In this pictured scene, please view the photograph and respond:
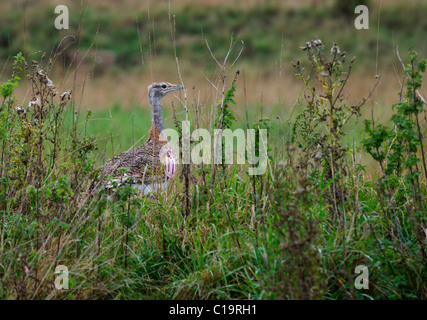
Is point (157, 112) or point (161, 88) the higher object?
point (161, 88)

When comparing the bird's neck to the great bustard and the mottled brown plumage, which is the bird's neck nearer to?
the great bustard

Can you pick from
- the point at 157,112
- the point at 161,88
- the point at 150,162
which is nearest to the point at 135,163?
the point at 150,162

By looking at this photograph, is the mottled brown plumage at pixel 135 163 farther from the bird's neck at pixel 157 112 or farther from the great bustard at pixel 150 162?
the bird's neck at pixel 157 112

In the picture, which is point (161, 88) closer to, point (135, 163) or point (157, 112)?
point (157, 112)

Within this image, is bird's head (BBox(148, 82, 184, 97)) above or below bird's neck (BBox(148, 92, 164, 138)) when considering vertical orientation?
above

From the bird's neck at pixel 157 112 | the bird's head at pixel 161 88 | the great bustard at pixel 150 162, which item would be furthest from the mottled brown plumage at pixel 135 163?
the bird's head at pixel 161 88

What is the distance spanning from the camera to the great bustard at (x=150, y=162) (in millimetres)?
4844

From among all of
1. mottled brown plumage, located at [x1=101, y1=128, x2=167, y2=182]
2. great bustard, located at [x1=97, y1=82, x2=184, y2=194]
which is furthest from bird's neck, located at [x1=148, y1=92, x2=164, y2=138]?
mottled brown plumage, located at [x1=101, y1=128, x2=167, y2=182]

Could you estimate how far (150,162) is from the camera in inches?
214

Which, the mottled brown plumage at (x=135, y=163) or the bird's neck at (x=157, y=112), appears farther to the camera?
the bird's neck at (x=157, y=112)

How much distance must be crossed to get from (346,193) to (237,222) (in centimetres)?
82

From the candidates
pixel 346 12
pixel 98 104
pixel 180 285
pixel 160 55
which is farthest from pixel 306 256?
pixel 346 12

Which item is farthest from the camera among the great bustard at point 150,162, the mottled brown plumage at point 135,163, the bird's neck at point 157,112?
the bird's neck at point 157,112

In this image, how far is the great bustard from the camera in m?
4.84
